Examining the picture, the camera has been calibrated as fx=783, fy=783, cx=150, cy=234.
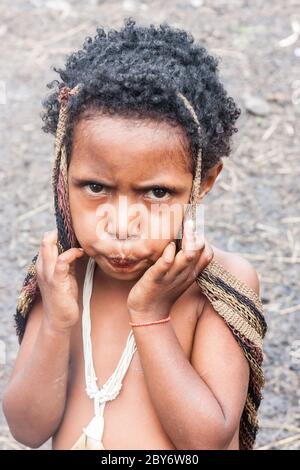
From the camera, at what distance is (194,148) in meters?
2.12

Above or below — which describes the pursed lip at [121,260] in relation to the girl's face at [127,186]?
below

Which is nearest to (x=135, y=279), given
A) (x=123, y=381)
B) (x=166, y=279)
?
(x=166, y=279)

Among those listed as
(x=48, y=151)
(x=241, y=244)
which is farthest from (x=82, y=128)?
(x=48, y=151)

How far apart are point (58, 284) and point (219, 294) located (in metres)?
Answer: 0.48

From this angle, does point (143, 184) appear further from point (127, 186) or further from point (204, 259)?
point (204, 259)

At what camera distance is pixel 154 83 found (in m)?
2.02

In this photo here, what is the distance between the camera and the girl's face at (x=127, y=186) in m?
1.99

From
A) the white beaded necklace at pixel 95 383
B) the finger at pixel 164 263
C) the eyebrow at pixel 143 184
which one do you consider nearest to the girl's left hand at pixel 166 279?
the finger at pixel 164 263

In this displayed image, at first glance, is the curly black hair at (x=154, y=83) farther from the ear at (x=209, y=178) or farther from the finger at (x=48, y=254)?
the finger at (x=48, y=254)

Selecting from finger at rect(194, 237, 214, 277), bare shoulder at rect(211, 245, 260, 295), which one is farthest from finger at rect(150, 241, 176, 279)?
bare shoulder at rect(211, 245, 260, 295)

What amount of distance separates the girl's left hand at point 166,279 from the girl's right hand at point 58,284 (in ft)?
0.56

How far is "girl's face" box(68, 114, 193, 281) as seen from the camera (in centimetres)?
199
